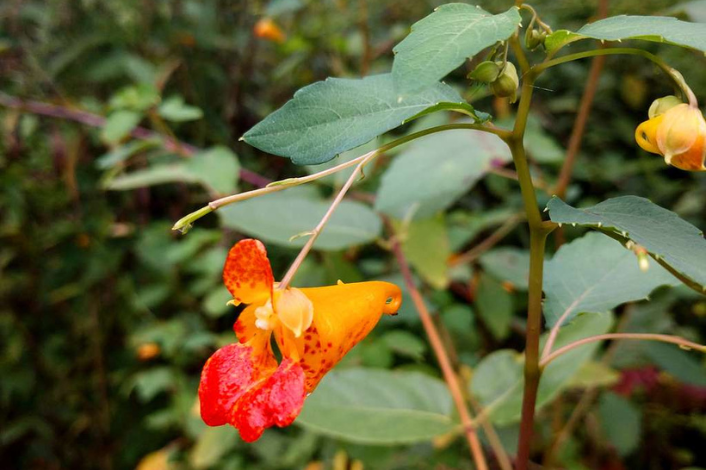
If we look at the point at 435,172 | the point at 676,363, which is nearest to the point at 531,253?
the point at 435,172

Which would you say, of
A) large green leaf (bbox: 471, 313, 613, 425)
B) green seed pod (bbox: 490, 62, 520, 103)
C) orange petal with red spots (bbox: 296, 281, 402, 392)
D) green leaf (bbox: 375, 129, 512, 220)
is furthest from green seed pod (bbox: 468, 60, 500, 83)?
green leaf (bbox: 375, 129, 512, 220)

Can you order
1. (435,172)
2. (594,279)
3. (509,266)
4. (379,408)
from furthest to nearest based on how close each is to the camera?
1. (509,266)
2. (435,172)
3. (379,408)
4. (594,279)

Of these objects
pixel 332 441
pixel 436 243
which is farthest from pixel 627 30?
pixel 332 441

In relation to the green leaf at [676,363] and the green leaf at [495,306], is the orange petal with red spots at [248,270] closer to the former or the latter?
the green leaf at [495,306]

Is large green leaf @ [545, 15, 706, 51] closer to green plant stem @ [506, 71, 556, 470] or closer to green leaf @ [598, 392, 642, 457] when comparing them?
green plant stem @ [506, 71, 556, 470]

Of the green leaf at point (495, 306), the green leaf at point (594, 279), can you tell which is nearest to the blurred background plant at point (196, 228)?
the green leaf at point (495, 306)

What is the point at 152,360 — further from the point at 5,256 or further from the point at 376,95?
the point at 376,95

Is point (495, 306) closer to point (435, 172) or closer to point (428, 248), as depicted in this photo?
point (428, 248)
